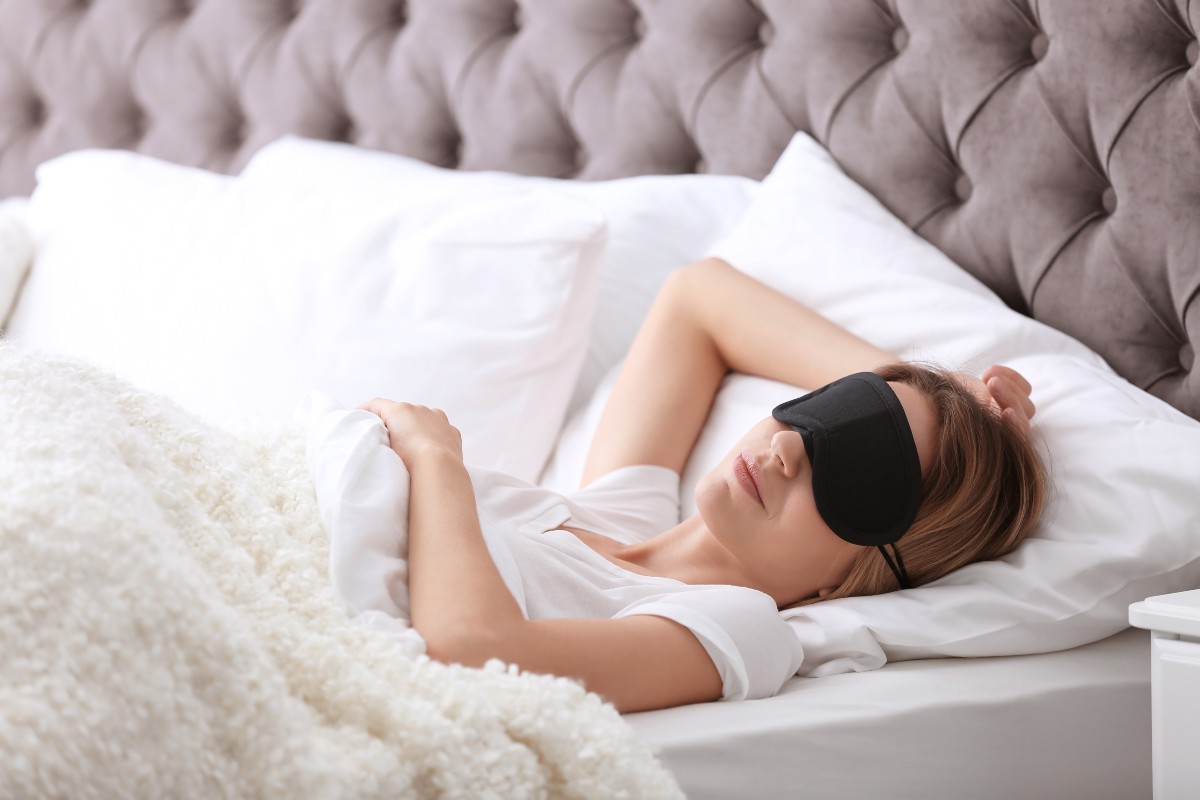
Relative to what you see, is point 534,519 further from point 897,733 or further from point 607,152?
point 607,152

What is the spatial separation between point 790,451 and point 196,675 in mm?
626

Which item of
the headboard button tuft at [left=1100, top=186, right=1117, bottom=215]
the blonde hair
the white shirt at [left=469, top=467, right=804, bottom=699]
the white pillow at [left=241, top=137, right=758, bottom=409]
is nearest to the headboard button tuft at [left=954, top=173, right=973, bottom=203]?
the headboard button tuft at [left=1100, top=186, right=1117, bottom=215]

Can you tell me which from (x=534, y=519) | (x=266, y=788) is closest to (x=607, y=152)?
(x=534, y=519)

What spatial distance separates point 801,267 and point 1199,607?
2.46 feet

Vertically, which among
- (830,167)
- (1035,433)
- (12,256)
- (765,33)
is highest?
(765,33)

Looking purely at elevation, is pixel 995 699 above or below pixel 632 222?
below

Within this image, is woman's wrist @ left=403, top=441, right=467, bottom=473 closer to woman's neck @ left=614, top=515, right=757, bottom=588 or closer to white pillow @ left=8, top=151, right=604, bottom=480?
woman's neck @ left=614, top=515, right=757, bottom=588

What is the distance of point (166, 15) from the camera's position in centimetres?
232

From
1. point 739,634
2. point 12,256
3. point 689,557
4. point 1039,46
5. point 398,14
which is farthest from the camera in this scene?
point 398,14

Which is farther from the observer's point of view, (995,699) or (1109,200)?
(1109,200)

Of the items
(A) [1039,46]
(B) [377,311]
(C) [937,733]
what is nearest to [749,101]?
(A) [1039,46]

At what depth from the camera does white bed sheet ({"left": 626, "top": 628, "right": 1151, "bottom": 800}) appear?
0.90m

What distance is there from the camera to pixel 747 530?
1122 millimetres

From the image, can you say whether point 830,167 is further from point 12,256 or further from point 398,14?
point 12,256
